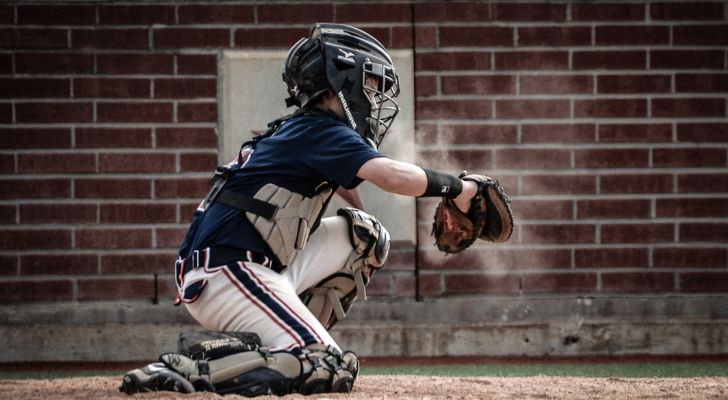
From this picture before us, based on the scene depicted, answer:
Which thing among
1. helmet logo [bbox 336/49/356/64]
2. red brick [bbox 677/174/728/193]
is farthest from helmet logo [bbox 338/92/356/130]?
red brick [bbox 677/174/728/193]

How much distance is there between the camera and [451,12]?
8594mm

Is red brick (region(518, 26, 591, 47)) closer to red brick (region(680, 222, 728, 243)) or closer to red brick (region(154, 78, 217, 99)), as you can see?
red brick (region(680, 222, 728, 243))

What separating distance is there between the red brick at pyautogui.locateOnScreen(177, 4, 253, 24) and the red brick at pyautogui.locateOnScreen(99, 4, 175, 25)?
0.32 feet

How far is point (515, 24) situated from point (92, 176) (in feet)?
10.8

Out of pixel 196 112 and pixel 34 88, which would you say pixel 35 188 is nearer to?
pixel 34 88

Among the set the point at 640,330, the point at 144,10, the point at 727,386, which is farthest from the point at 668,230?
the point at 144,10

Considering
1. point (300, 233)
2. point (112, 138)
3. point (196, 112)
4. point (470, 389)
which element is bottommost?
point (470, 389)

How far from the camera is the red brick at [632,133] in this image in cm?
866

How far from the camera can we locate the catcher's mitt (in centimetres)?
529

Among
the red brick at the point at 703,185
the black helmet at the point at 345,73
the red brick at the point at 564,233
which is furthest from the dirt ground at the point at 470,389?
the red brick at the point at 703,185

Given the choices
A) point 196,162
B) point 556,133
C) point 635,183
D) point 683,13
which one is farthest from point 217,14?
point 683,13

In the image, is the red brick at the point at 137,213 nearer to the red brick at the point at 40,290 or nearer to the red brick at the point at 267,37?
the red brick at the point at 40,290

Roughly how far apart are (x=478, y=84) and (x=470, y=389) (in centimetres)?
373

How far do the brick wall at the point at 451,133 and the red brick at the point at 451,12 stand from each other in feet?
0.03
